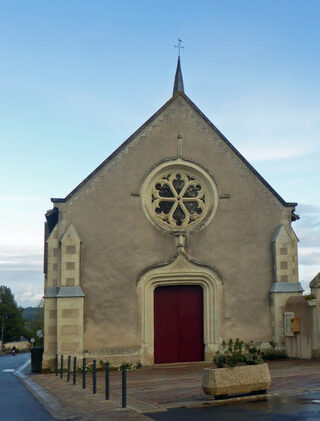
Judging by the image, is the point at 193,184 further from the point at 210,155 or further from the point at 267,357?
the point at 267,357

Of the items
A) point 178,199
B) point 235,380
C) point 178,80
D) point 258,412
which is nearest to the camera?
point 258,412

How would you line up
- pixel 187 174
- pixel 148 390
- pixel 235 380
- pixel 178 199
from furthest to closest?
1. pixel 187 174
2. pixel 178 199
3. pixel 148 390
4. pixel 235 380

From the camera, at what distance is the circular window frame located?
62.5ft

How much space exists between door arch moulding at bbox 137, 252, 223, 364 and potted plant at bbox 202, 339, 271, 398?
799 cm

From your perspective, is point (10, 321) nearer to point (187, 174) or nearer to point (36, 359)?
point (36, 359)

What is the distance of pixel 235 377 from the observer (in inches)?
400

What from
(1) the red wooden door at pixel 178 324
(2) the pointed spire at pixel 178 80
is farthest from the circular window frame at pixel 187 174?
(2) the pointed spire at pixel 178 80

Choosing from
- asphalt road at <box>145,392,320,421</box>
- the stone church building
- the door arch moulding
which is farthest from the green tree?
asphalt road at <box>145,392,320,421</box>

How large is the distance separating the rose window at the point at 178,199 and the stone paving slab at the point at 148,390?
17.6ft

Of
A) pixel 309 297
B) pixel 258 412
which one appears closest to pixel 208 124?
pixel 309 297

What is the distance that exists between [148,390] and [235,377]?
2793 millimetres

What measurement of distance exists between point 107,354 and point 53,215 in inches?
212

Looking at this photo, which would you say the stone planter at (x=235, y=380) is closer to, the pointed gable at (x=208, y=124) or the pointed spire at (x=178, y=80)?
the pointed gable at (x=208, y=124)

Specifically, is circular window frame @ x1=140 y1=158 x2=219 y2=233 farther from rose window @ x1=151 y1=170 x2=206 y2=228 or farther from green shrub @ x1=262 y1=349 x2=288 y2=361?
green shrub @ x1=262 y1=349 x2=288 y2=361
